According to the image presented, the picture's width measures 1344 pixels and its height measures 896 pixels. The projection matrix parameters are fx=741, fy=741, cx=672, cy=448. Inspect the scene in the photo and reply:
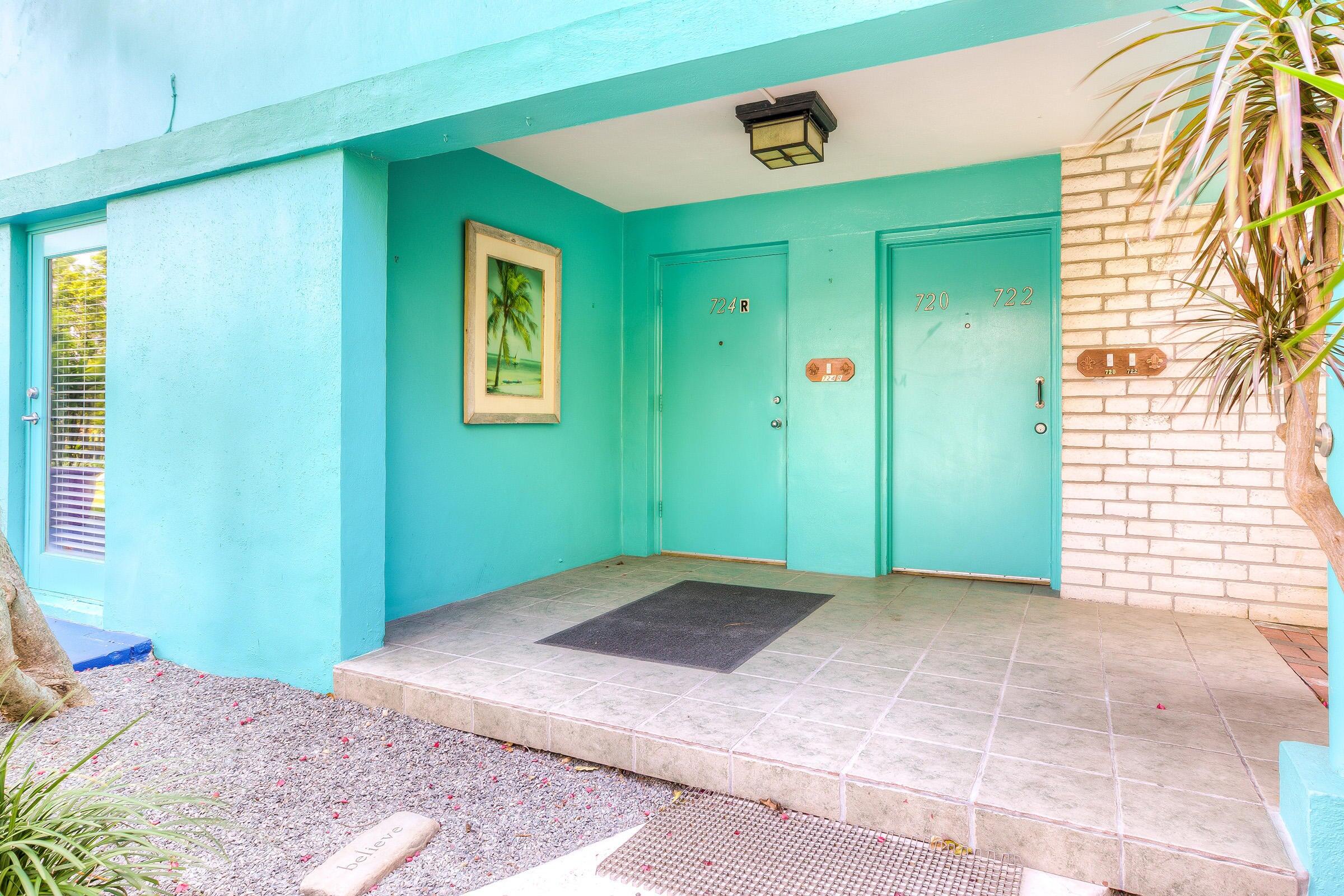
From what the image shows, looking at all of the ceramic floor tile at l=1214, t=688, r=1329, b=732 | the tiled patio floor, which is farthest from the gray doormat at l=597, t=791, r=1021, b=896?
the ceramic floor tile at l=1214, t=688, r=1329, b=732

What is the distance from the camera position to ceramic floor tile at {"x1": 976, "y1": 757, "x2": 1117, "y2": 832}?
1.79 metres

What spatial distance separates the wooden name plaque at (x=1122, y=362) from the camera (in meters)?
3.81

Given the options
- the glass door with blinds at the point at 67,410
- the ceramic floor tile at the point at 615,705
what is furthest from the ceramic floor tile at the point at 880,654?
the glass door with blinds at the point at 67,410

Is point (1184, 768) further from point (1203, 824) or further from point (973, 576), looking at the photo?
point (973, 576)

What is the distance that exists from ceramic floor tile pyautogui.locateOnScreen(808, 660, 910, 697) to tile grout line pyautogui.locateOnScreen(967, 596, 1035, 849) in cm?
33

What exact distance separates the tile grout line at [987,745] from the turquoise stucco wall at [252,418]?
7.65ft

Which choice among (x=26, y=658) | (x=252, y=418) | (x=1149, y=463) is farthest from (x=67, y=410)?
(x=1149, y=463)

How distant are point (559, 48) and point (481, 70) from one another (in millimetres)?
328

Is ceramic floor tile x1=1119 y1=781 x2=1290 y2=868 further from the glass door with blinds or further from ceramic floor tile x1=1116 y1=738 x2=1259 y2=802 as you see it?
the glass door with blinds

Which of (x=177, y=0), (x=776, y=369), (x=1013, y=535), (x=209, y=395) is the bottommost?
(x=1013, y=535)

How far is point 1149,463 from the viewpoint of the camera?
383 centimetres

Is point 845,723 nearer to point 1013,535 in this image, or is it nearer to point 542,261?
point 1013,535

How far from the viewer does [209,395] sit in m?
3.21

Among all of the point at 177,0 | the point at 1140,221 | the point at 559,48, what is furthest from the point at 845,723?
the point at 177,0
